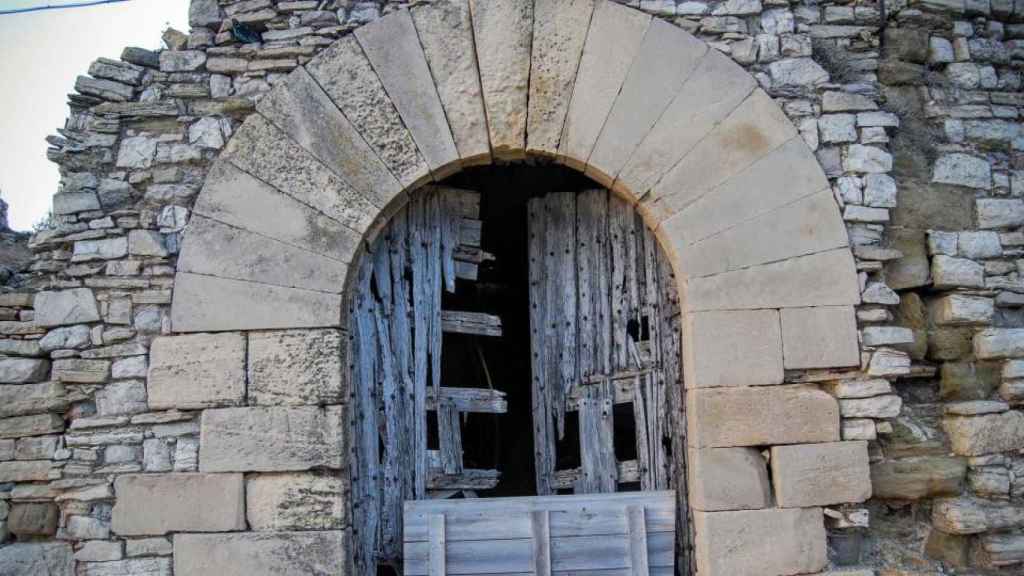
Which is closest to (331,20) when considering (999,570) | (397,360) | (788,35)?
(397,360)

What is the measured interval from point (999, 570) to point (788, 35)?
258 centimetres

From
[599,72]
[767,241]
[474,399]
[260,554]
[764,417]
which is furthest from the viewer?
[474,399]

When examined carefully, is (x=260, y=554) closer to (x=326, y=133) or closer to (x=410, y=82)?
(x=326, y=133)

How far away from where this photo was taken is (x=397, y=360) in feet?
13.5

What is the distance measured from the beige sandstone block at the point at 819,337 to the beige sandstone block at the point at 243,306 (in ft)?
6.50

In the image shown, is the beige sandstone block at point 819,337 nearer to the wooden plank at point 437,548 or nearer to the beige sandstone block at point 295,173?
the wooden plank at point 437,548

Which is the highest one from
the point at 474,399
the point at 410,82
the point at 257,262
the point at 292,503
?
the point at 410,82

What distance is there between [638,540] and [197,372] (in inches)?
82.6

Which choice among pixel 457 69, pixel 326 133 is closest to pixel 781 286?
pixel 457 69

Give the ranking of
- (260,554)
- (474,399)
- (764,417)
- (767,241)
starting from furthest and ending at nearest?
(474,399), (767,241), (764,417), (260,554)

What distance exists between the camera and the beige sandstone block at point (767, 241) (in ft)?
12.2

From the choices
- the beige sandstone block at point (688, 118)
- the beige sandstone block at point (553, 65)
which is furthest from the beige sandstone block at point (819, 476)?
the beige sandstone block at point (553, 65)

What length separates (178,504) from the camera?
3516 millimetres

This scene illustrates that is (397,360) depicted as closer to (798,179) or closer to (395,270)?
(395,270)
